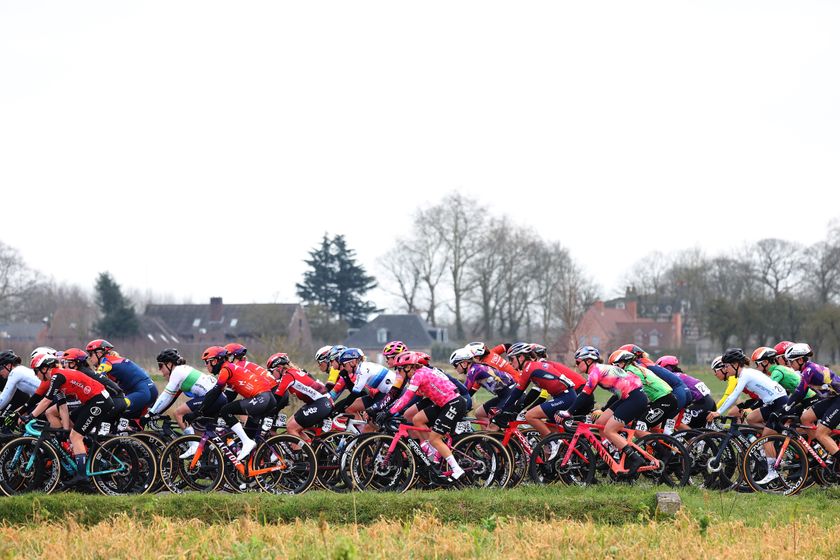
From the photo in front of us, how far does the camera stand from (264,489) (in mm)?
13523

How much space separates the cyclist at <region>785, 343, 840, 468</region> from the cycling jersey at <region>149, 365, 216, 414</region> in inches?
295

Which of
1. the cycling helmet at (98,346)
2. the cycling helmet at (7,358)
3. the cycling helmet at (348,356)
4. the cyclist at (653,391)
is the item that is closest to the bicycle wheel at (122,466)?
the cycling helmet at (98,346)

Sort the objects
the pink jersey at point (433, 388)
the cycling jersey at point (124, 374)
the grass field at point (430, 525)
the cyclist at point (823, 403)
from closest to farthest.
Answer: the grass field at point (430, 525) < the cyclist at point (823, 403) < the pink jersey at point (433, 388) < the cycling jersey at point (124, 374)

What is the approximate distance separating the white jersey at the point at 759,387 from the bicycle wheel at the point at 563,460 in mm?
1855

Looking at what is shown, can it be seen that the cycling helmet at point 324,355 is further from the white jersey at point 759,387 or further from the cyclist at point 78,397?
the white jersey at point 759,387

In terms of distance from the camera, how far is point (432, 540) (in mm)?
10172

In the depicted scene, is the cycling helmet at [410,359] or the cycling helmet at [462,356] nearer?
the cycling helmet at [410,359]

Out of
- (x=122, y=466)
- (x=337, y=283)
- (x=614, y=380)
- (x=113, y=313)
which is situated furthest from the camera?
(x=337, y=283)

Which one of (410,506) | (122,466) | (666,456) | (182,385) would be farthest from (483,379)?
(122,466)

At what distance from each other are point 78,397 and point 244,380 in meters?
2.09

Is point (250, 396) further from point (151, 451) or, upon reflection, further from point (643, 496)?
point (643, 496)

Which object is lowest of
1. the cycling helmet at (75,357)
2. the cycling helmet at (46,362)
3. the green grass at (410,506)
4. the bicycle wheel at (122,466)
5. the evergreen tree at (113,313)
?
the green grass at (410,506)

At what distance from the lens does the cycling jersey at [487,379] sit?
47.7ft

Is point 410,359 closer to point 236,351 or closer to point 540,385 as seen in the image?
point 540,385
